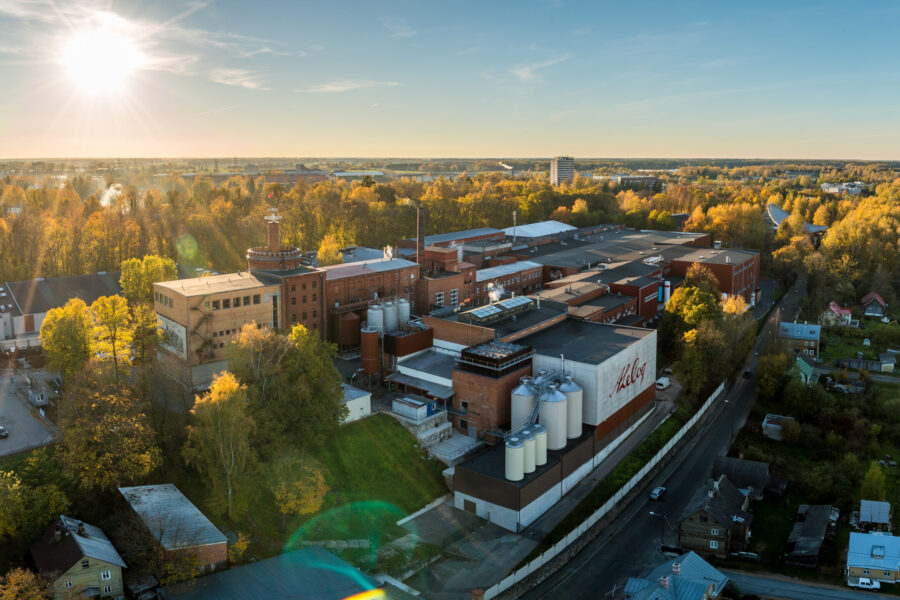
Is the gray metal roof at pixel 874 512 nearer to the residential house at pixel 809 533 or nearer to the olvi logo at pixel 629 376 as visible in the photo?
the residential house at pixel 809 533

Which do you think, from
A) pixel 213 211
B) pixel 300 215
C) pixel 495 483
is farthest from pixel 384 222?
pixel 495 483

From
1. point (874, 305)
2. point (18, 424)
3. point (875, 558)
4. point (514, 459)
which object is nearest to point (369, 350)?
point (514, 459)

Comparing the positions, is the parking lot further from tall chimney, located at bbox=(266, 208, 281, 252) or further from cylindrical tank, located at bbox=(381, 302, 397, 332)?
cylindrical tank, located at bbox=(381, 302, 397, 332)

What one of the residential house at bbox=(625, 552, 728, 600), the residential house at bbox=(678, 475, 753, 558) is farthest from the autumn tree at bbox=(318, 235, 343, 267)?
the residential house at bbox=(625, 552, 728, 600)

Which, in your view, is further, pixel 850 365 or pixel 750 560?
pixel 850 365

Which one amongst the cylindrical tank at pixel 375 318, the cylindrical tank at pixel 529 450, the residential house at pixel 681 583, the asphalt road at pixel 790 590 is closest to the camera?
the residential house at pixel 681 583

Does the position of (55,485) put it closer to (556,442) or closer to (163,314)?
(163,314)

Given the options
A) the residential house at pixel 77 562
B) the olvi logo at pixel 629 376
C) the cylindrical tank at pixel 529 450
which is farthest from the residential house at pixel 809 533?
the residential house at pixel 77 562
